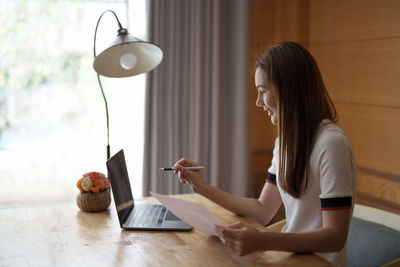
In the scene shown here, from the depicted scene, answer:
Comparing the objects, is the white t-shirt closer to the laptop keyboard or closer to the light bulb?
the laptop keyboard

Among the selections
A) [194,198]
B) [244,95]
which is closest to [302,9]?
[244,95]

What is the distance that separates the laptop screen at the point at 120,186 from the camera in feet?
5.14

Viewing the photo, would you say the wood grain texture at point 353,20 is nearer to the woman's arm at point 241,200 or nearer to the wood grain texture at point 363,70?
the wood grain texture at point 363,70

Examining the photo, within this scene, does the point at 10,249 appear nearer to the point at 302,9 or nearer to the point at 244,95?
the point at 244,95

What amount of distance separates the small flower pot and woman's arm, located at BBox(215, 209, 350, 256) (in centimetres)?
63

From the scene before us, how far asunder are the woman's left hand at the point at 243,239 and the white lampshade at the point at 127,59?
0.90 m

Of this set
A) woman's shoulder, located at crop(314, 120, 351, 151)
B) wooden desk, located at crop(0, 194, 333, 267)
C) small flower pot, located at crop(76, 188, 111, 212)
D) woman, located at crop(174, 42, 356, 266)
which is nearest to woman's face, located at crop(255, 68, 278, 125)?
woman, located at crop(174, 42, 356, 266)

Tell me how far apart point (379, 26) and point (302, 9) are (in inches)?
30.0

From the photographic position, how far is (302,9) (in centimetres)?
316

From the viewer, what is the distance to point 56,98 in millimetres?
2867

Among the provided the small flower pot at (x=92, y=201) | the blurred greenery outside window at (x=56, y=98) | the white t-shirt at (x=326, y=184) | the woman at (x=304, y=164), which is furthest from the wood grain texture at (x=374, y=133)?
the small flower pot at (x=92, y=201)

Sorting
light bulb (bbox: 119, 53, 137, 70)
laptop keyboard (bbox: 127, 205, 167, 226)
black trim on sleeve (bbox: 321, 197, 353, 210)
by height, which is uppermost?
light bulb (bbox: 119, 53, 137, 70)

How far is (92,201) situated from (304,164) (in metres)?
0.84

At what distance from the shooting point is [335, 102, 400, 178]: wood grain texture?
7.98 feet
